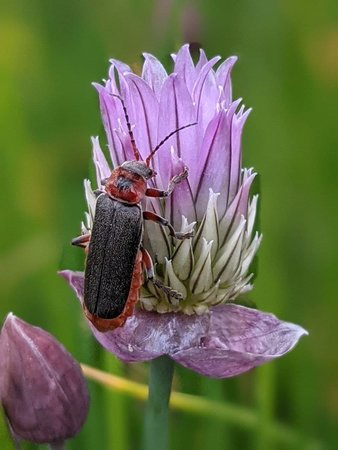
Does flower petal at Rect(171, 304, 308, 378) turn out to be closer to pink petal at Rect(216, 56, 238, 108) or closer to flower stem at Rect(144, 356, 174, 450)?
flower stem at Rect(144, 356, 174, 450)

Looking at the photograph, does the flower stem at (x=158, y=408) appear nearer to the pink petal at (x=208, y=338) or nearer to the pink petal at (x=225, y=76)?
the pink petal at (x=208, y=338)

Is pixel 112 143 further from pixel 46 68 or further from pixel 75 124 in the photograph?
pixel 46 68

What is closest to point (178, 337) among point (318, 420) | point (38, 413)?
point (38, 413)

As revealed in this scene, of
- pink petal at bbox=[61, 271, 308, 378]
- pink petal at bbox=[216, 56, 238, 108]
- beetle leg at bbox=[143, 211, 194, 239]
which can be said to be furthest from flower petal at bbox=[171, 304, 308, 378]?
pink petal at bbox=[216, 56, 238, 108]

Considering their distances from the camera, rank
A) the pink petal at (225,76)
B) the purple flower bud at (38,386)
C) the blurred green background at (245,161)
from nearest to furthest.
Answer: the purple flower bud at (38,386), the pink petal at (225,76), the blurred green background at (245,161)

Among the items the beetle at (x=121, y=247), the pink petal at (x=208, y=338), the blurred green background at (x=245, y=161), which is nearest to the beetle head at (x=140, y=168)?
the beetle at (x=121, y=247)

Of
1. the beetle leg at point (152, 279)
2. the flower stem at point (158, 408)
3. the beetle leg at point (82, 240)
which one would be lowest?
the flower stem at point (158, 408)

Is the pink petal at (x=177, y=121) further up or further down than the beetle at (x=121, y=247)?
further up
